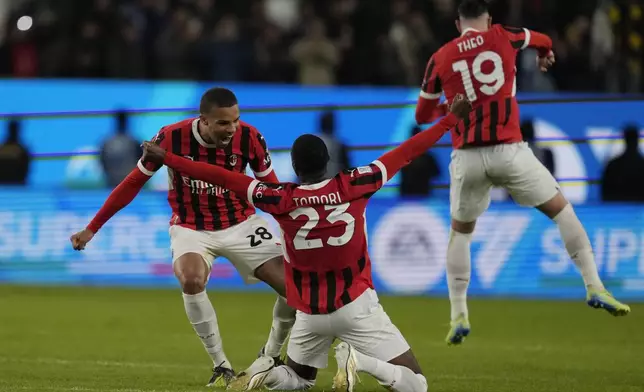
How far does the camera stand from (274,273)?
29.4 ft

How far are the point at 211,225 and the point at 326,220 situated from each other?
5.89 feet

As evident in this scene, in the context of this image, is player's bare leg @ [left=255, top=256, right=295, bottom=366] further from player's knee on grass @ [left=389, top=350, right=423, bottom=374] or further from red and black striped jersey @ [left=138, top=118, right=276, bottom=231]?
player's knee on grass @ [left=389, top=350, right=423, bottom=374]

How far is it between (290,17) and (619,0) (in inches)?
262

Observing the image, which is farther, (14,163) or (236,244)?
(14,163)

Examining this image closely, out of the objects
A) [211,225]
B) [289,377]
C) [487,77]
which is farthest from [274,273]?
[487,77]

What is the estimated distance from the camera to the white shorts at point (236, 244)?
29.6ft

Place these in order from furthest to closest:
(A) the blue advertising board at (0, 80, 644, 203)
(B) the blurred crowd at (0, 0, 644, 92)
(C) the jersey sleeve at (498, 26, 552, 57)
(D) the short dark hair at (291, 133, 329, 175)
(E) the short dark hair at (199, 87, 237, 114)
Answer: (B) the blurred crowd at (0, 0, 644, 92) < (A) the blue advertising board at (0, 80, 644, 203) < (C) the jersey sleeve at (498, 26, 552, 57) < (E) the short dark hair at (199, 87, 237, 114) < (D) the short dark hair at (291, 133, 329, 175)

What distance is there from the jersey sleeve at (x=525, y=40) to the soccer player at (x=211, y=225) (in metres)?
2.02

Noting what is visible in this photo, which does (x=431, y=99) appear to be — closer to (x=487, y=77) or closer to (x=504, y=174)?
(x=487, y=77)

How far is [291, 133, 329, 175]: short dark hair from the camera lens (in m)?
7.42

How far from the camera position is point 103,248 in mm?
15992

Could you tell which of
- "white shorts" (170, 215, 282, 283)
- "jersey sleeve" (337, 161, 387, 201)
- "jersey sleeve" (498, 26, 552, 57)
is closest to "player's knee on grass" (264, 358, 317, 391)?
"white shorts" (170, 215, 282, 283)

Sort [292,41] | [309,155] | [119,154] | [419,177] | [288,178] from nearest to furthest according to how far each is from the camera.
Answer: [309,155]
[419,177]
[119,154]
[288,178]
[292,41]

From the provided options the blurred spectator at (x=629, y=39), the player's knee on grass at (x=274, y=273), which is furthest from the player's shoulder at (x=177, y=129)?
the blurred spectator at (x=629, y=39)
